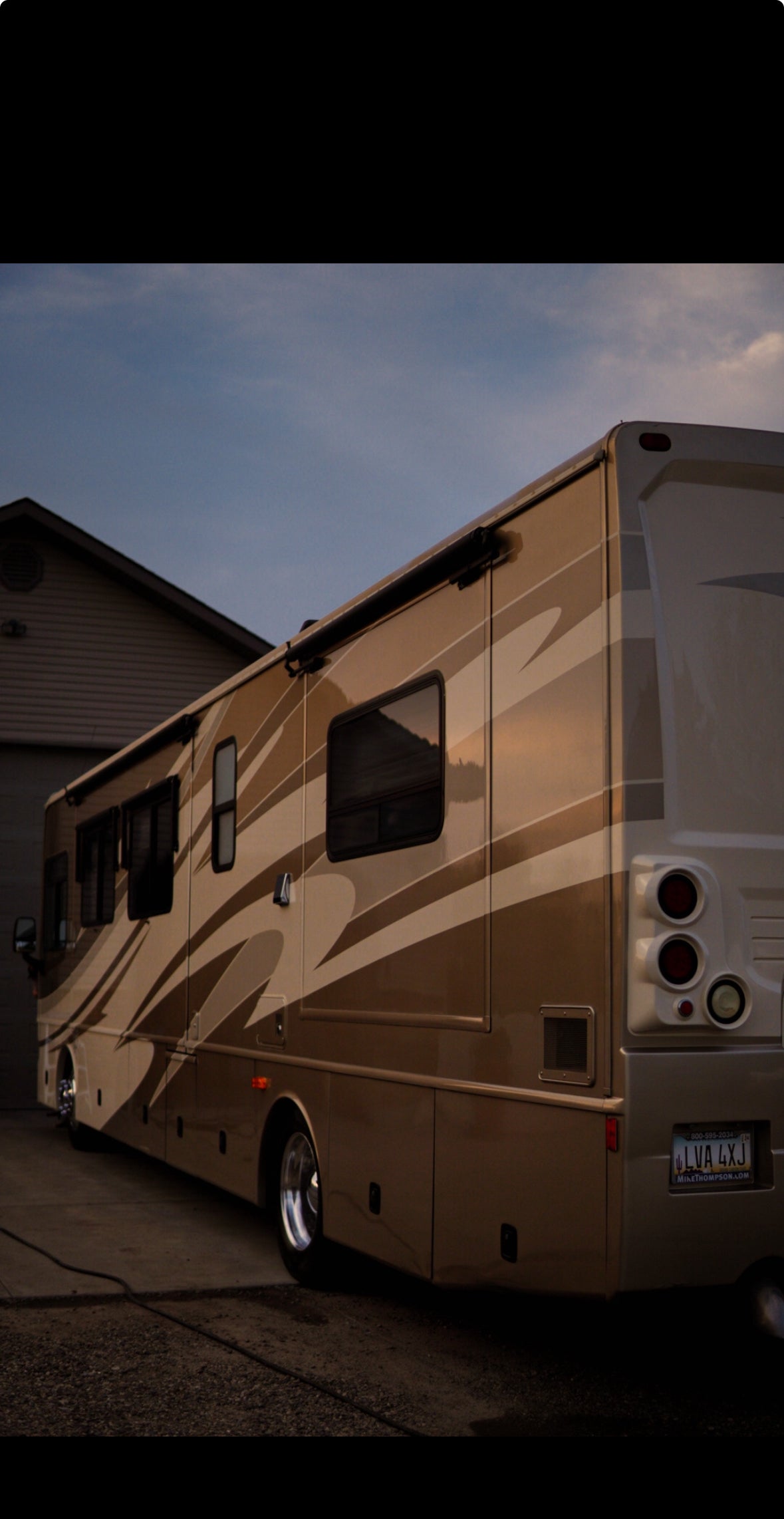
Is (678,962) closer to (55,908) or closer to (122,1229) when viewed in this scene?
(122,1229)

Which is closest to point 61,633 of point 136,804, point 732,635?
point 136,804

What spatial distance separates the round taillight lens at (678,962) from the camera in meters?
4.24

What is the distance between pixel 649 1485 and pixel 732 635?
8.34ft

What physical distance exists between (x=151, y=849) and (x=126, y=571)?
263 inches

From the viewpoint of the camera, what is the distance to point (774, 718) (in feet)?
15.1

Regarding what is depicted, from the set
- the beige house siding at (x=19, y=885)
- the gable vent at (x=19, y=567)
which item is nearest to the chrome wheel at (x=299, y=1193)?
the beige house siding at (x=19, y=885)

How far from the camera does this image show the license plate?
13.8 feet

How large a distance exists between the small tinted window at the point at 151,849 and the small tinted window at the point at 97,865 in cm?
48

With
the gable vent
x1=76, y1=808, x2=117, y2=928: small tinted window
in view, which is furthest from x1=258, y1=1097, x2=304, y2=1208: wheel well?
the gable vent

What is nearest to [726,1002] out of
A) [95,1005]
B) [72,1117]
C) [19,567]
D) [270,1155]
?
[270,1155]

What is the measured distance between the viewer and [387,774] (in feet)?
19.5

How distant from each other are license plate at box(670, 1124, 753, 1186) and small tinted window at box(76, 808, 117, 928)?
6.88m

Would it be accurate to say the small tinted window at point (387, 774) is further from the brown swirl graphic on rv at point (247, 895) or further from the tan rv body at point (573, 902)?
the brown swirl graphic on rv at point (247, 895)
